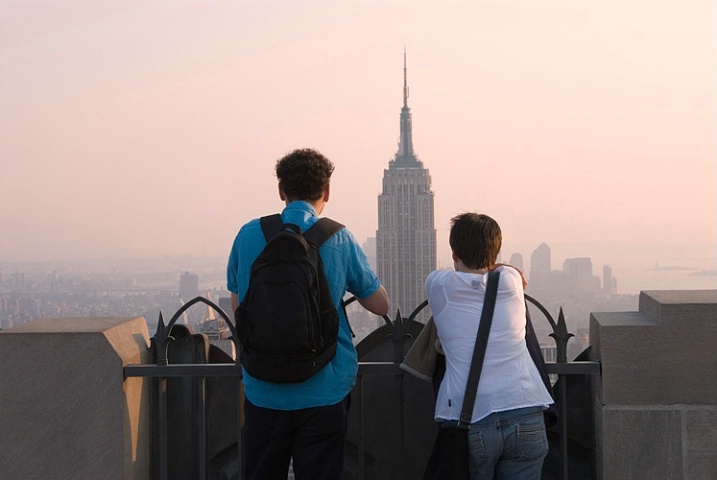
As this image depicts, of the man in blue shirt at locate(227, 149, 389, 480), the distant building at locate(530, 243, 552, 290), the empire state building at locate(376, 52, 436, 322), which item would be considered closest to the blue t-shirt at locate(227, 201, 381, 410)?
the man in blue shirt at locate(227, 149, 389, 480)

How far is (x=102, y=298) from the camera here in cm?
5966

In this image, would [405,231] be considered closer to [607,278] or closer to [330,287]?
[607,278]

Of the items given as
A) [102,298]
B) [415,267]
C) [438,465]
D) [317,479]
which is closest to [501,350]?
[438,465]

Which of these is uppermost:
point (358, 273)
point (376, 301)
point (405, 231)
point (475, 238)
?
point (405, 231)

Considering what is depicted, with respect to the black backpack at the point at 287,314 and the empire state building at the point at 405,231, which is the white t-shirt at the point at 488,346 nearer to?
the black backpack at the point at 287,314

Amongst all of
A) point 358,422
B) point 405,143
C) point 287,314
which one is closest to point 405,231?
point 405,143

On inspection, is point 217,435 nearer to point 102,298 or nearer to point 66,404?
point 66,404

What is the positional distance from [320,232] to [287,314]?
1.12 feet

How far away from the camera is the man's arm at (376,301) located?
3.20 metres

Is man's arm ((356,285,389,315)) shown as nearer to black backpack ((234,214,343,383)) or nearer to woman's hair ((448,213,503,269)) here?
black backpack ((234,214,343,383))

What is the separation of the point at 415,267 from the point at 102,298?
10470 cm

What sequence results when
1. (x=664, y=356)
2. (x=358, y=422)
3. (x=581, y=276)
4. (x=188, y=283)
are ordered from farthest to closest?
(x=581, y=276) → (x=188, y=283) → (x=358, y=422) → (x=664, y=356)

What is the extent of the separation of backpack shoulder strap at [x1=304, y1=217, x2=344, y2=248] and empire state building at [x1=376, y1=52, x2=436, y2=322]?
156187 mm

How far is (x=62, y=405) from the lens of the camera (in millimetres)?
3635
